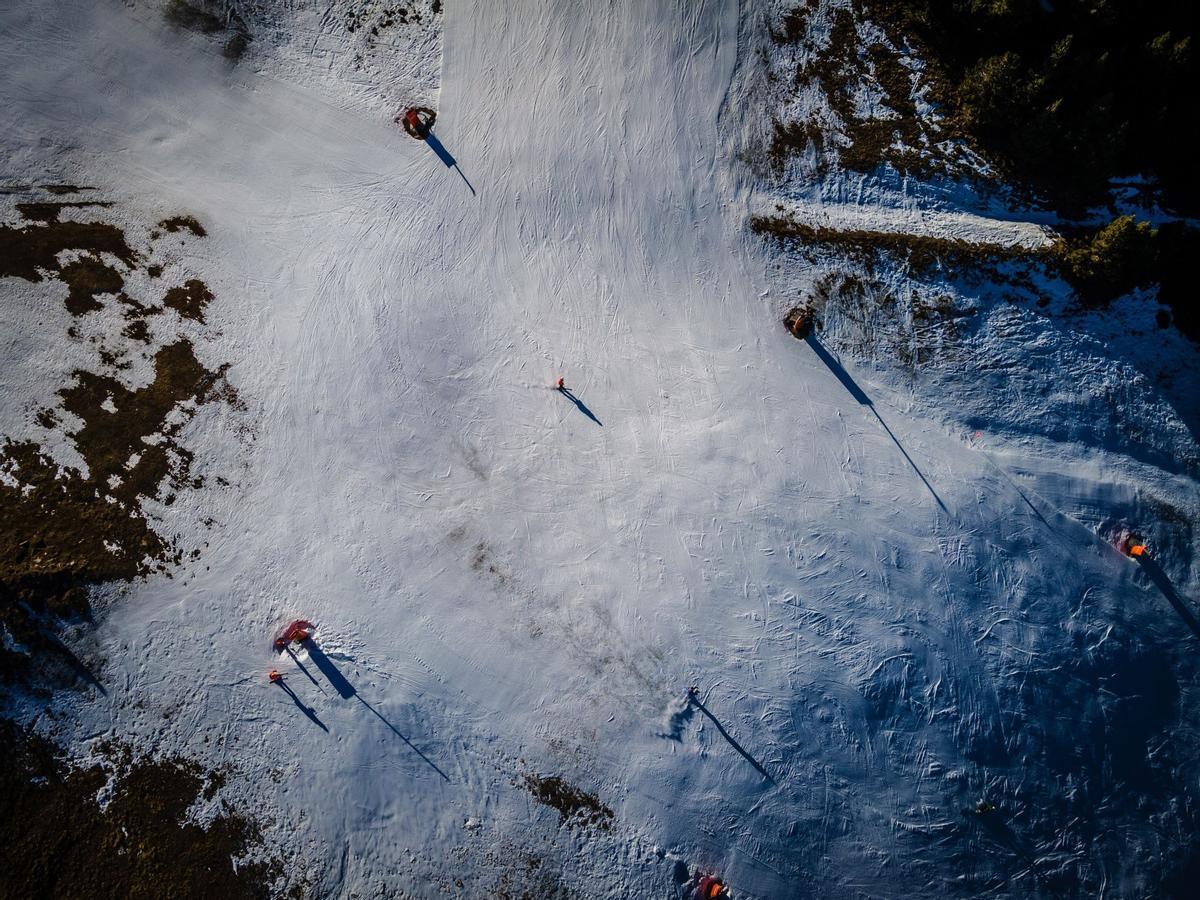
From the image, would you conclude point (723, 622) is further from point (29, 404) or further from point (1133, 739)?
point (29, 404)

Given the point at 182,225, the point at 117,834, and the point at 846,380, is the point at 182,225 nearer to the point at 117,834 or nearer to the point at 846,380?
the point at 117,834

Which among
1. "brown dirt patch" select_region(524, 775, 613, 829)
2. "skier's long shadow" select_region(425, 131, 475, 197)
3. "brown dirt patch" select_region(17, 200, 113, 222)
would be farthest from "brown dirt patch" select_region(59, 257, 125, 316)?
"brown dirt patch" select_region(524, 775, 613, 829)

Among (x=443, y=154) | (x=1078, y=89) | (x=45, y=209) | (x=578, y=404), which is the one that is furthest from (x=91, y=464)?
(x=1078, y=89)

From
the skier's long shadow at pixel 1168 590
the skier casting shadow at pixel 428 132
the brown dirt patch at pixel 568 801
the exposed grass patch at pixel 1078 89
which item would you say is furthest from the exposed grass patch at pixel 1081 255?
the brown dirt patch at pixel 568 801

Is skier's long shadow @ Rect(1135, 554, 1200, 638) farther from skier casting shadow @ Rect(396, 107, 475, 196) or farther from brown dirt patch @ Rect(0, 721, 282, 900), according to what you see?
brown dirt patch @ Rect(0, 721, 282, 900)

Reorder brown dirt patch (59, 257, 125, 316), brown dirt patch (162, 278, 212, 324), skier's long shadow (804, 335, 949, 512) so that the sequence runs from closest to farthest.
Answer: skier's long shadow (804, 335, 949, 512) < brown dirt patch (59, 257, 125, 316) < brown dirt patch (162, 278, 212, 324)
